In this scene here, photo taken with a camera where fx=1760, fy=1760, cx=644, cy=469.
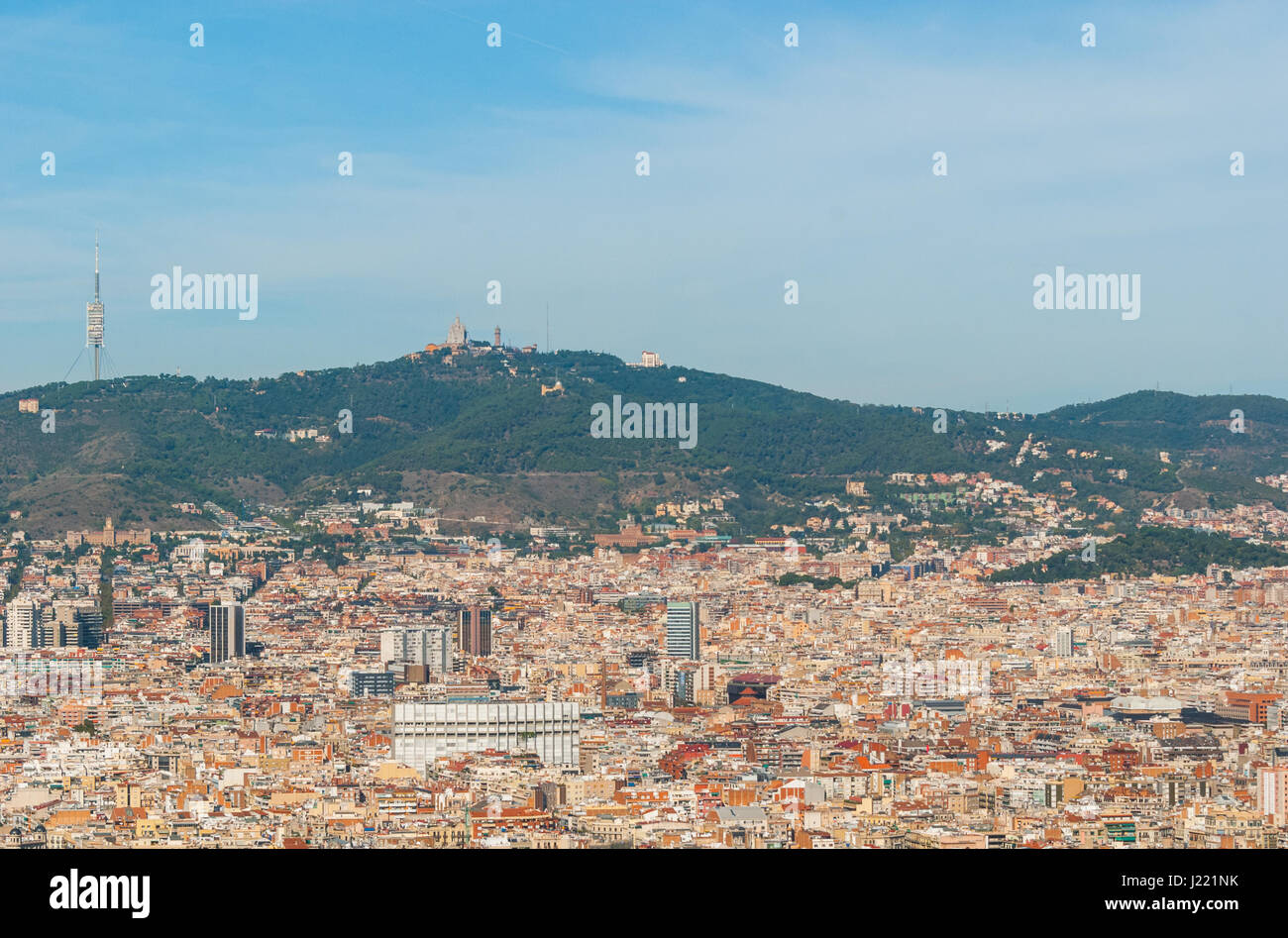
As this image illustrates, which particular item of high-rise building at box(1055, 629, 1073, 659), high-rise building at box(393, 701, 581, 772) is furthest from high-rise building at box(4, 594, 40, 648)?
high-rise building at box(1055, 629, 1073, 659)

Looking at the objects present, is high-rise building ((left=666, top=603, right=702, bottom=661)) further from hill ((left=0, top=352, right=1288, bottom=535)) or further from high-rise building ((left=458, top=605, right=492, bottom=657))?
hill ((left=0, top=352, right=1288, bottom=535))

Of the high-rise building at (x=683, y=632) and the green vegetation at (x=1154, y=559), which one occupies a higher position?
the green vegetation at (x=1154, y=559)
